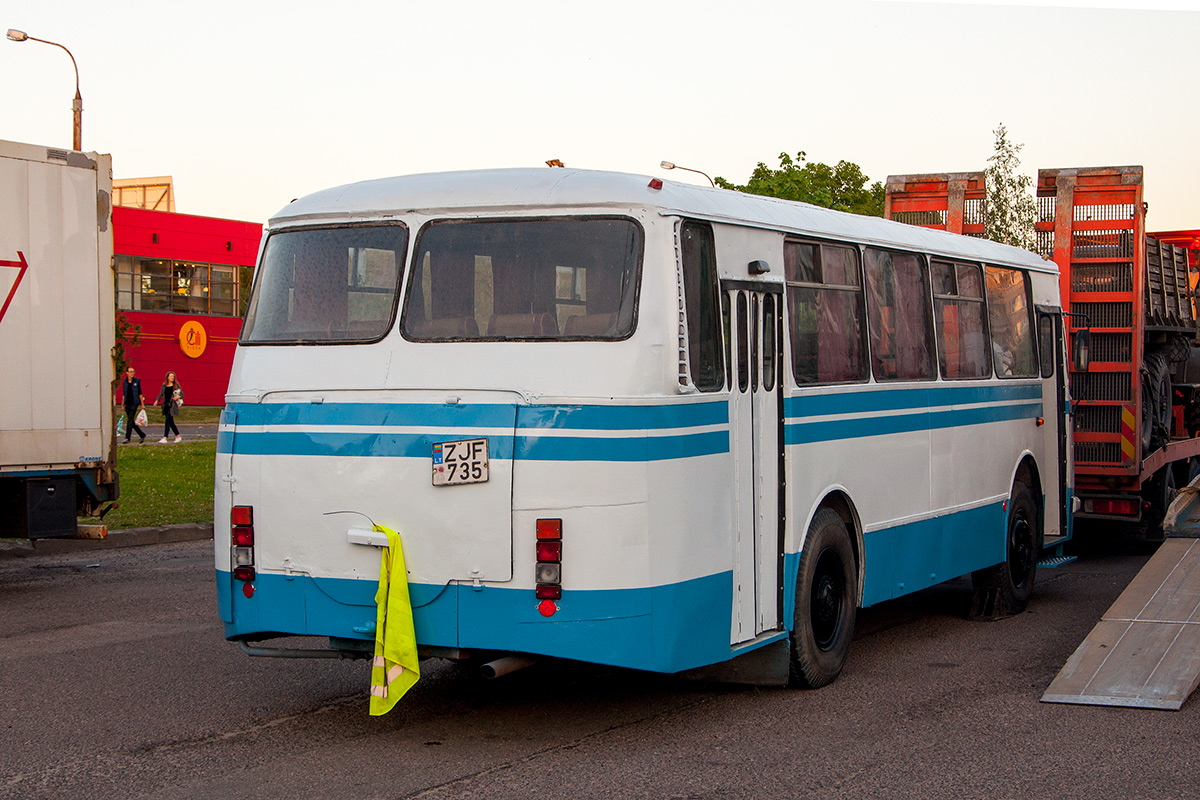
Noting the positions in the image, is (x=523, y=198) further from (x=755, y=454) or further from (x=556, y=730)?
(x=556, y=730)

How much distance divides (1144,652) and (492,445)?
432cm

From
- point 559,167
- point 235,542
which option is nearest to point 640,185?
point 559,167

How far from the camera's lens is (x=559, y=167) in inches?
285

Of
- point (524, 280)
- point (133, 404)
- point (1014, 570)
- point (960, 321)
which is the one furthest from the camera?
point (133, 404)

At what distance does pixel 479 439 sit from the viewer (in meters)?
6.59

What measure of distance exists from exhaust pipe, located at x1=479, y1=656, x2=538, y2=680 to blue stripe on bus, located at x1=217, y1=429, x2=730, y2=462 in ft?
3.17

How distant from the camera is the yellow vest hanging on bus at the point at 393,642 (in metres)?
6.60

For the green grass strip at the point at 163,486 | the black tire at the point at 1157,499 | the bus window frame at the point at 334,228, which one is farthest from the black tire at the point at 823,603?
the green grass strip at the point at 163,486

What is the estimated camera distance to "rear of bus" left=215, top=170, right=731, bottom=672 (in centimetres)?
650

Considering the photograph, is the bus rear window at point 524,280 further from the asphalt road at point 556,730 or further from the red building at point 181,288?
the red building at point 181,288

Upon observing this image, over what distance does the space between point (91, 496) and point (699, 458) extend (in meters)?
7.31

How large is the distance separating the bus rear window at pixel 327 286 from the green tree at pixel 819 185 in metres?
39.2

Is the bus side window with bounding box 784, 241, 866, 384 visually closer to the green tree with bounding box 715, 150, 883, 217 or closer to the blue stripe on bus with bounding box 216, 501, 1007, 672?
the blue stripe on bus with bounding box 216, 501, 1007, 672

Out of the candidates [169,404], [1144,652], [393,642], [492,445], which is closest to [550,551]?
[492,445]
